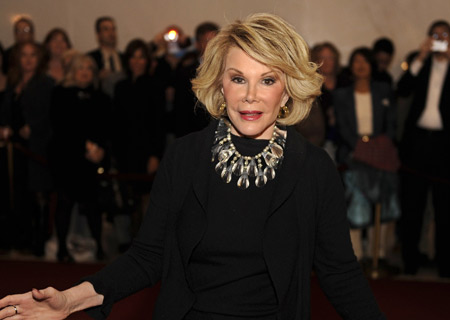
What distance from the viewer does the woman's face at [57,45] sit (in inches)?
302

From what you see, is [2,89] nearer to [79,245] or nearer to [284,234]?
[79,245]

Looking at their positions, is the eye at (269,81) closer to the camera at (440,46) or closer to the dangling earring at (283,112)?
Result: the dangling earring at (283,112)

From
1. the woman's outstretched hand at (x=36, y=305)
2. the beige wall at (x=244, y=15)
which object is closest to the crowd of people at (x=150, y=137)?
the beige wall at (x=244, y=15)

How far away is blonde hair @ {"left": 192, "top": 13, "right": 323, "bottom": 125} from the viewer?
92.5 inches

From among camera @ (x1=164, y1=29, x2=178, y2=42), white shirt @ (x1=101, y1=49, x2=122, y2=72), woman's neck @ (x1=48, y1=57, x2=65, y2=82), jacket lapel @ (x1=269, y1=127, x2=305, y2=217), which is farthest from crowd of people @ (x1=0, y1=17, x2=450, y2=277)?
jacket lapel @ (x1=269, y1=127, x2=305, y2=217)

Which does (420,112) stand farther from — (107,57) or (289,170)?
(289,170)

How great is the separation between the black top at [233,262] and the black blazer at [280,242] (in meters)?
0.03

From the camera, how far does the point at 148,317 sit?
529 cm

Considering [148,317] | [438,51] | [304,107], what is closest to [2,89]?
[148,317]

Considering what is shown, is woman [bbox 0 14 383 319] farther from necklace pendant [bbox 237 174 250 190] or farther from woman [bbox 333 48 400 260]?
woman [bbox 333 48 400 260]

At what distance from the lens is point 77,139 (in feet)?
21.4

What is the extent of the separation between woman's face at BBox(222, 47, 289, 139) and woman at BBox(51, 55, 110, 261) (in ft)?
13.8

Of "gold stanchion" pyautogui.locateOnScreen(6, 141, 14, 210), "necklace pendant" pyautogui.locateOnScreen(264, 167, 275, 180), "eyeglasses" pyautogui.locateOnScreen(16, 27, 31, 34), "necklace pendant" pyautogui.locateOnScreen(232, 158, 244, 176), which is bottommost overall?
"gold stanchion" pyautogui.locateOnScreen(6, 141, 14, 210)

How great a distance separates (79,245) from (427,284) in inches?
121
